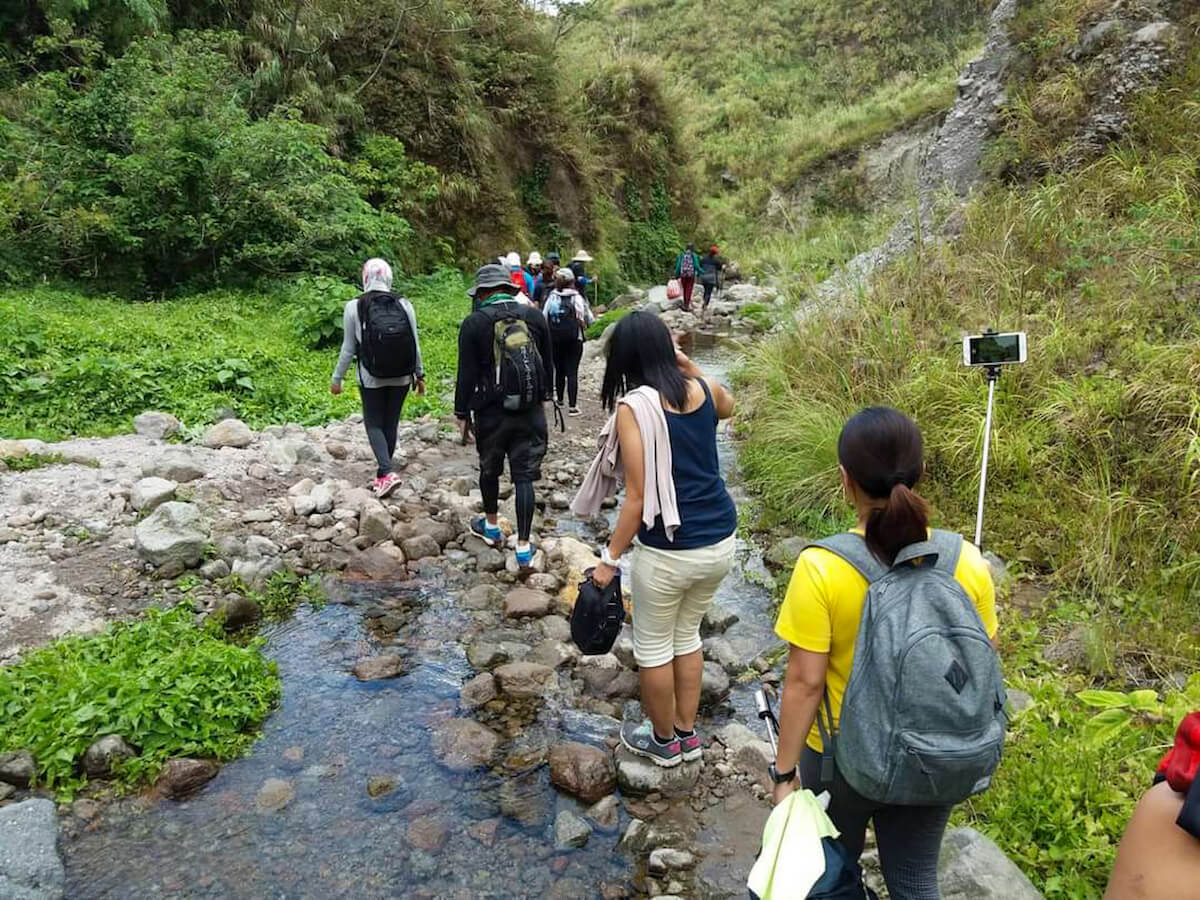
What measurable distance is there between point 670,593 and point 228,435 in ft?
16.0

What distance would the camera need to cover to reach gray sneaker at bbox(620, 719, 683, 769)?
3.18 metres

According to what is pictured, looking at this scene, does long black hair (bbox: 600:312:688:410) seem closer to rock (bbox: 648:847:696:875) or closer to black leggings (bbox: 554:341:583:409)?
rock (bbox: 648:847:696:875)

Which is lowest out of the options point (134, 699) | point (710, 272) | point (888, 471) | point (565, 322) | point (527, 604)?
point (527, 604)

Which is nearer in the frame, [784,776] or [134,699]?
[784,776]

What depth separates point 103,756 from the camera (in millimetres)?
2986

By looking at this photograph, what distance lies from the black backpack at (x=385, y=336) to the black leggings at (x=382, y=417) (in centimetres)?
29

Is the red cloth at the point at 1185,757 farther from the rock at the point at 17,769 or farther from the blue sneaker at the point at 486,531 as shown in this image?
the blue sneaker at the point at 486,531

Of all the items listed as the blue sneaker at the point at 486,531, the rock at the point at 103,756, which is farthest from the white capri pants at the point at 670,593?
the blue sneaker at the point at 486,531

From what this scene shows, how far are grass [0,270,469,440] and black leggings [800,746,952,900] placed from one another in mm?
6426

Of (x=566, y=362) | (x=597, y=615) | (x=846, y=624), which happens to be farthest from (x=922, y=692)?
(x=566, y=362)

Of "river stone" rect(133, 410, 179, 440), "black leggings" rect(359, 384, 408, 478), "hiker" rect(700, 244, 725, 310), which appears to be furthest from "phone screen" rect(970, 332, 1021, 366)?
"hiker" rect(700, 244, 725, 310)

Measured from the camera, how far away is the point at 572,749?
10.8 feet

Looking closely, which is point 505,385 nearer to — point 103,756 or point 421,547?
point 421,547

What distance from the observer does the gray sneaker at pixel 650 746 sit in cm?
318
